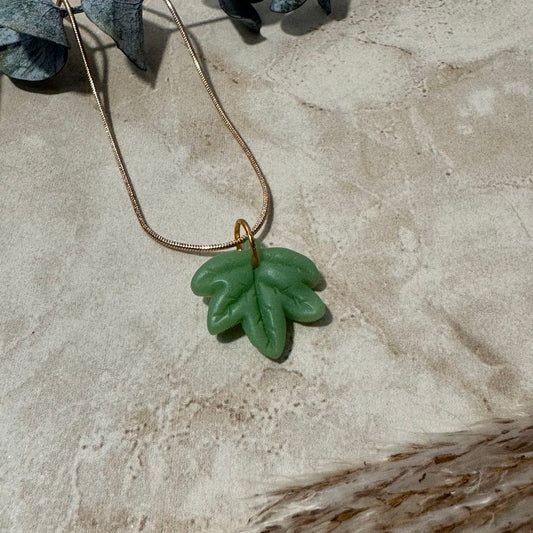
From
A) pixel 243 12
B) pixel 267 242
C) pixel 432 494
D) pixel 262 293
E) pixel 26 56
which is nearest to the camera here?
pixel 432 494

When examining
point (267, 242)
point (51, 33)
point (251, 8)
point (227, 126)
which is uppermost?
point (51, 33)

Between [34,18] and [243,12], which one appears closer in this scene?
[34,18]

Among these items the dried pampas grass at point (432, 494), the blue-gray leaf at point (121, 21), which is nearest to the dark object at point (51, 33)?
the blue-gray leaf at point (121, 21)

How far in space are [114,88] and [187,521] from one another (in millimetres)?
1049

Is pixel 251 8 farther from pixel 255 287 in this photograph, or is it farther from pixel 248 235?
pixel 255 287

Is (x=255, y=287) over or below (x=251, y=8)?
below

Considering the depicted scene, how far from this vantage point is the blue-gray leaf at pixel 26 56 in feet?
4.88

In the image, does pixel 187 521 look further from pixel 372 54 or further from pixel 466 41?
pixel 466 41

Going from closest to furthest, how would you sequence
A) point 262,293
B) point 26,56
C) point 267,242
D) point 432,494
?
point 432,494
point 262,293
point 267,242
point 26,56

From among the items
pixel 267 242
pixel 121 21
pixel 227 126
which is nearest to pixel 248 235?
pixel 267 242

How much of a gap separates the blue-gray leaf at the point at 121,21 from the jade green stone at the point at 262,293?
1.90 feet

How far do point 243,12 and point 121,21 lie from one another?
31cm

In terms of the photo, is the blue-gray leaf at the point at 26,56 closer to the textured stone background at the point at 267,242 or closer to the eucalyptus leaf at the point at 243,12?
the textured stone background at the point at 267,242

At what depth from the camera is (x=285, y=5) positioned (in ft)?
5.10
